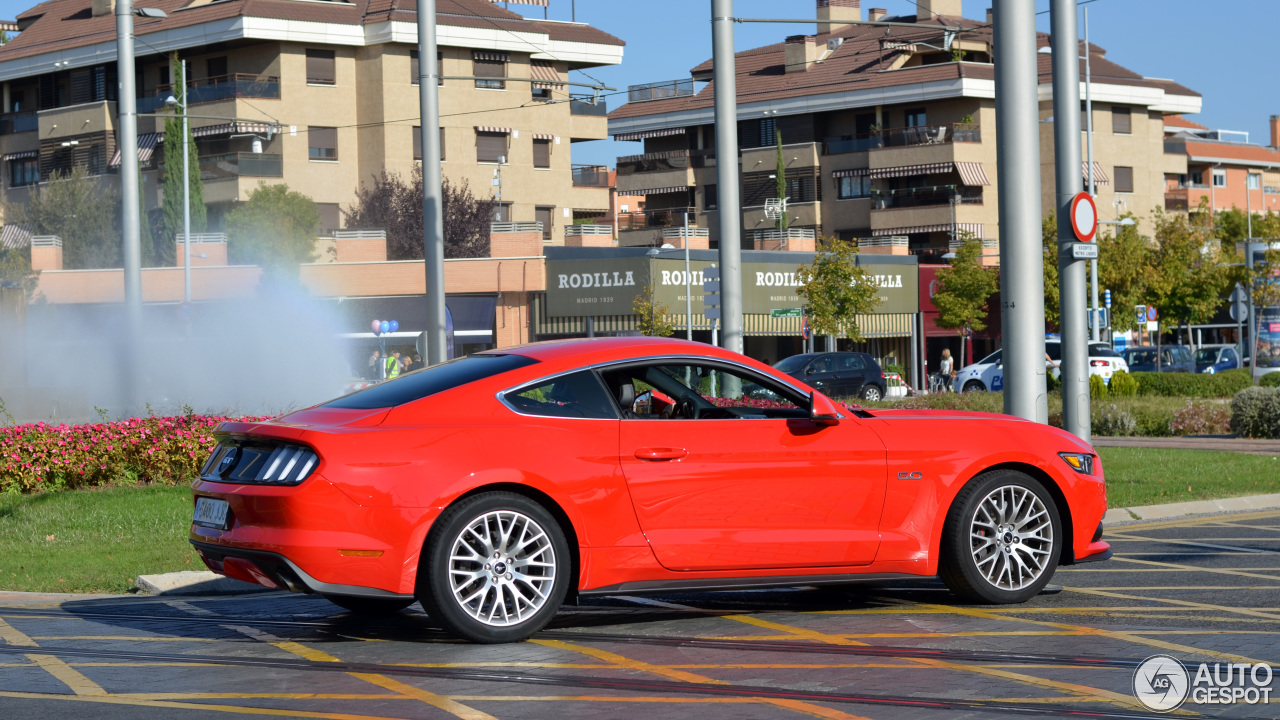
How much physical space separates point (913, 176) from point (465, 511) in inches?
2583

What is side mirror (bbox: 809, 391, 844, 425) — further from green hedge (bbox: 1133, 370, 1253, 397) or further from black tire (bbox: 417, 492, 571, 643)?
green hedge (bbox: 1133, 370, 1253, 397)

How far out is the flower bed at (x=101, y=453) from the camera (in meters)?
14.9

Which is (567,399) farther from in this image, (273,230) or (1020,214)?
(273,230)

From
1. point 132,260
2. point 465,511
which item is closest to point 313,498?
point 465,511

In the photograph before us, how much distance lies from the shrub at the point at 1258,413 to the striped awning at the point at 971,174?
44.4 meters

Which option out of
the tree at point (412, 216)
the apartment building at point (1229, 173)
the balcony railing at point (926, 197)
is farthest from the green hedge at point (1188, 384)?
the apartment building at point (1229, 173)

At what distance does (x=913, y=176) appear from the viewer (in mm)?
70562

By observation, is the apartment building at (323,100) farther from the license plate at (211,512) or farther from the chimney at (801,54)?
the license plate at (211,512)

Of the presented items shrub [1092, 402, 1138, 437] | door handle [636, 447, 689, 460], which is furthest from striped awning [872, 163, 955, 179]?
door handle [636, 447, 689, 460]

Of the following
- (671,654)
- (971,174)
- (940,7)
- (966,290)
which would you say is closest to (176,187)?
(966,290)

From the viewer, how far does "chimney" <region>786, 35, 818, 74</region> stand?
251 ft

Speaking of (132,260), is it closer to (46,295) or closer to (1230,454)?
(1230,454)

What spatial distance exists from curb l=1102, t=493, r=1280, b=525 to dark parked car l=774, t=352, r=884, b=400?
2652 cm

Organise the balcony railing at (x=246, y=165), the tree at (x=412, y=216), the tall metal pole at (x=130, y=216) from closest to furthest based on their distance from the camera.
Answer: the tall metal pole at (x=130, y=216)
the tree at (x=412, y=216)
the balcony railing at (x=246, y=165)
